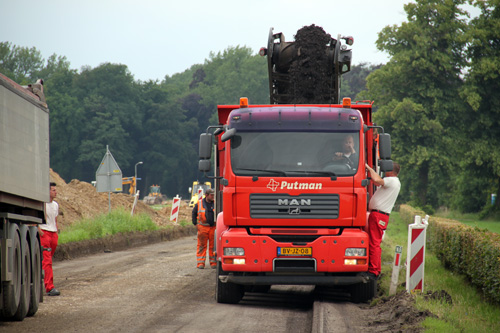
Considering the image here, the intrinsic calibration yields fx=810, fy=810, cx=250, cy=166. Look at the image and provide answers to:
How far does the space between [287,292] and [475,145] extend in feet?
136

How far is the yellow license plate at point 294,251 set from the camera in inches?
476

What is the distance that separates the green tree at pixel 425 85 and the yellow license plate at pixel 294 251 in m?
41.9

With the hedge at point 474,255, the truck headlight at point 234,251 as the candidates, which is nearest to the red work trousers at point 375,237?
the hedge at point 474,255

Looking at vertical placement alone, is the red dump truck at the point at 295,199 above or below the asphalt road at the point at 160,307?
above

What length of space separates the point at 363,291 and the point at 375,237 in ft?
2.86

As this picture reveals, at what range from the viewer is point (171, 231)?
116 feet

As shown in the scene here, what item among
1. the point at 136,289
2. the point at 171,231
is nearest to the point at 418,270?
the point at 136,289

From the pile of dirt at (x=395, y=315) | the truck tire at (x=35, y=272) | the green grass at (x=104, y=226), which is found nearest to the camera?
the pile of dirt at (x=395, y=315)

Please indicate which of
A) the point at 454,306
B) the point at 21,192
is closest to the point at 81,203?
the point at 21,192

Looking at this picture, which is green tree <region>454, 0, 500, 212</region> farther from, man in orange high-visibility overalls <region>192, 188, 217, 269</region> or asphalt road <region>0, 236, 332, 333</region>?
asphalt road <region>0, 236, 332, 333</region>

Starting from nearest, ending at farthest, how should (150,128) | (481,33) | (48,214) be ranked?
(48,214) → (481,33) → (150,128)

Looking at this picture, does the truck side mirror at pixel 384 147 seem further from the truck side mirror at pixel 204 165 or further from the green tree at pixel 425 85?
the green tree at pixel 425 85

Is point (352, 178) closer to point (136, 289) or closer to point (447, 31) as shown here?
point (136, 289)

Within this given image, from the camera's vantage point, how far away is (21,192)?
1052 centimetres
